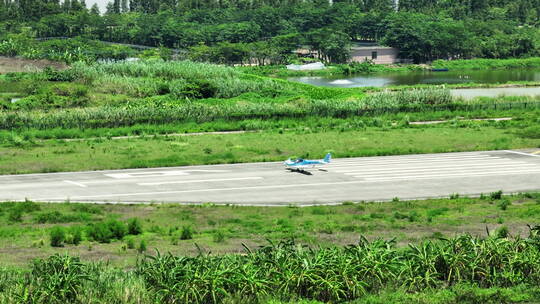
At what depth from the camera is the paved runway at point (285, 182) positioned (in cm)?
5725

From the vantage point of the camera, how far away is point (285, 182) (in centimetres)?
6203

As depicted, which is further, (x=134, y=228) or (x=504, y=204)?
(x=504, y=204)

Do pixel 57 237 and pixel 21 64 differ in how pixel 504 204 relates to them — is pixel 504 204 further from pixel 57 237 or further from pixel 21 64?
pixel 21 64

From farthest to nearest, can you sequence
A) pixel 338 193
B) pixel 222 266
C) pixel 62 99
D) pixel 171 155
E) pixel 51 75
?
1. pixel 51 75
2. pixel 62 99
3. pixel 171 155
4. pixel 338 193
5. pixel 222 266

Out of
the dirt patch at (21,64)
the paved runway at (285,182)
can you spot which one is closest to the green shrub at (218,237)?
the paved runway at (285,182)

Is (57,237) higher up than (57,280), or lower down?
lower down

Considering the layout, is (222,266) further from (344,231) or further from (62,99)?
(62,99)

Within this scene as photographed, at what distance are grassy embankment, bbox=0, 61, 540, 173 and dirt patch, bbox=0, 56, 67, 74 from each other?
4203 cm

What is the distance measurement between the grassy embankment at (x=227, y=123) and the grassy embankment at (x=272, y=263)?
2500cm

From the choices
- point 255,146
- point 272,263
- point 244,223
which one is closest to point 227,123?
point 255,146

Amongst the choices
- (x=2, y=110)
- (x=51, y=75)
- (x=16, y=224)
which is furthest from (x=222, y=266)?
(x=51, y=75)

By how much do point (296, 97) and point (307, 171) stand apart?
182 ft

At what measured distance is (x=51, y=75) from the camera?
141 m

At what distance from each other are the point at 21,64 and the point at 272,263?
159 m
